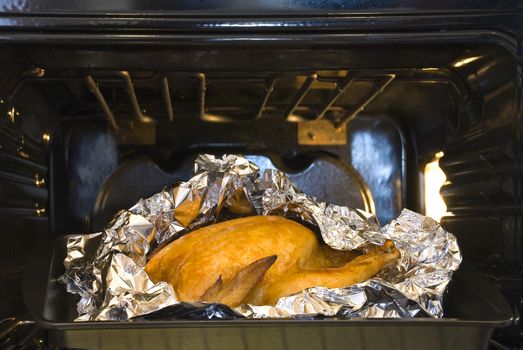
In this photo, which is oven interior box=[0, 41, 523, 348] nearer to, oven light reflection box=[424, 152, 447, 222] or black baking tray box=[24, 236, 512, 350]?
oven light reflection box=[424, 152, 447, 222]

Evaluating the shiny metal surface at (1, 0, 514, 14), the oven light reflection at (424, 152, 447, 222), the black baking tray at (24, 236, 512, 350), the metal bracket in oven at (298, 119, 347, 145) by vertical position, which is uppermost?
the shiny metal surface at (1, 0, 514, 14)

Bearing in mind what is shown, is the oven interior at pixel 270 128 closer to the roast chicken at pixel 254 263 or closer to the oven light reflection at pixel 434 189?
the oven light reflection at pixel 434 189

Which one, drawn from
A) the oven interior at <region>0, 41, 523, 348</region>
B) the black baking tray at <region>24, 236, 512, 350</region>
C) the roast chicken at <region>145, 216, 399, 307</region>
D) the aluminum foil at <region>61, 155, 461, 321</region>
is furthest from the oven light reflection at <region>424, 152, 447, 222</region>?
the black baking tray at <region>24, 236, 512, 350</region>

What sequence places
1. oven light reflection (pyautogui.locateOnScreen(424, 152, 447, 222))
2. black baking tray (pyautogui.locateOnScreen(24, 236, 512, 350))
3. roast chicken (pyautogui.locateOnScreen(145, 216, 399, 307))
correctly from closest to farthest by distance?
black baking tray (pyautogui.locateOnScreen(24, 236, 512, 350)) → roast chicken (pyautogui.locateOnScreen(145, 216, 399, 307)) → oven light reflection (pyautogui.locateOnScreen(424, 152, 447, 222))

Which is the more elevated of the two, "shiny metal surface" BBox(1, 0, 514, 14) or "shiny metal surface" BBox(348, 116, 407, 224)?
"shiny metal surface" BBox(1, 0, 514, 14)

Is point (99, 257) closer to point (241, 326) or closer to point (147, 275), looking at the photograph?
point (147, 275)

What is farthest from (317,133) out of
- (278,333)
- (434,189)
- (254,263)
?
(278,333)
